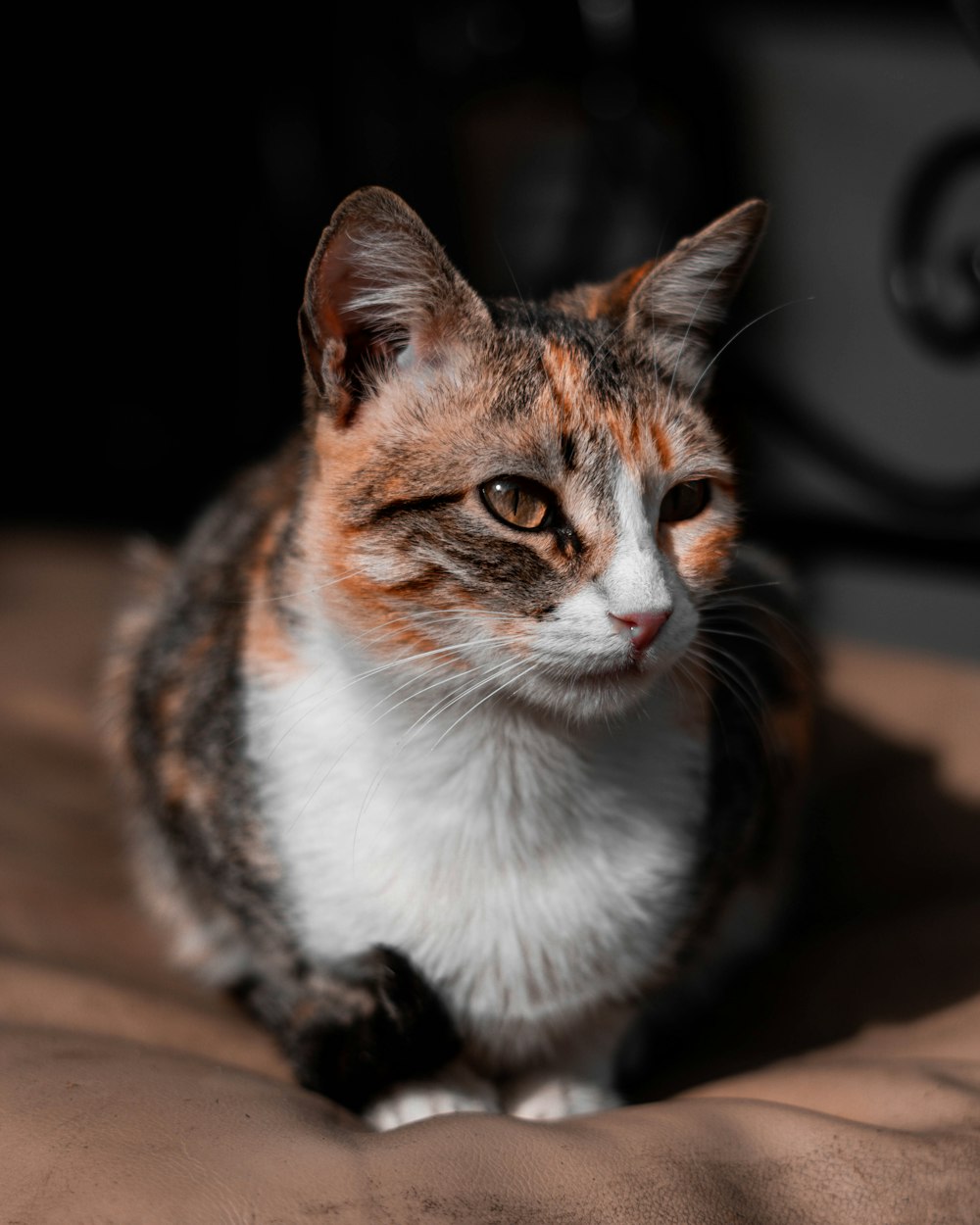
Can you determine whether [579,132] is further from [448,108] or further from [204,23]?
[204,23]

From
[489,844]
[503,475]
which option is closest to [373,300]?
[503,475]

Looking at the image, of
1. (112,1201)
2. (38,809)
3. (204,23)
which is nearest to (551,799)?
(112,1201)

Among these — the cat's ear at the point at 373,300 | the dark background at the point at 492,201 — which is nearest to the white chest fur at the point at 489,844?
the cat's ear at the point at 373,300

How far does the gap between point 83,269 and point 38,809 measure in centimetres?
129

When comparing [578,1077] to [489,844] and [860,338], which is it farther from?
[860,338]

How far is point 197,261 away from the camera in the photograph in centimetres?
239

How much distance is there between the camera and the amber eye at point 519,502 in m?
0.87

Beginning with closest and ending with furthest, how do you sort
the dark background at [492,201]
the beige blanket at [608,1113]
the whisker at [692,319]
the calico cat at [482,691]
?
the beige blanket at [608,1113] → the calico cat at [482,691] → the whisker at [692,319] → the dark background at [492,201]

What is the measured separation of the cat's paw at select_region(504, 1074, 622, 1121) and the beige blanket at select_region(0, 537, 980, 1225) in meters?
0.08

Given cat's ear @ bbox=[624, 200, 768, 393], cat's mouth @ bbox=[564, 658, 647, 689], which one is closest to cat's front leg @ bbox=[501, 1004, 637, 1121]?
cat's mouth @ bbox=[564, 658, 647, 689]

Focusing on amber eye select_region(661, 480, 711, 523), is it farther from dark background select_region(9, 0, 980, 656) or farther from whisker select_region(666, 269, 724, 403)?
dark background select_region(9, 0, 980, 656)

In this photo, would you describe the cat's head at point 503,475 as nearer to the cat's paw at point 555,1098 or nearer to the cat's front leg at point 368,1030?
the cat's front leg at point 368,1030

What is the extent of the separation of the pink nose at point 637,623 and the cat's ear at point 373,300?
10.5 inches

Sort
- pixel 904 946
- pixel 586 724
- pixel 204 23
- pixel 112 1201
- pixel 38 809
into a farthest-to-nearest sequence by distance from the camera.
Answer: pixel 204 23 → pixel 38 809 → pixel 904 946 → pixel 586 724 → pixel 112 1201
